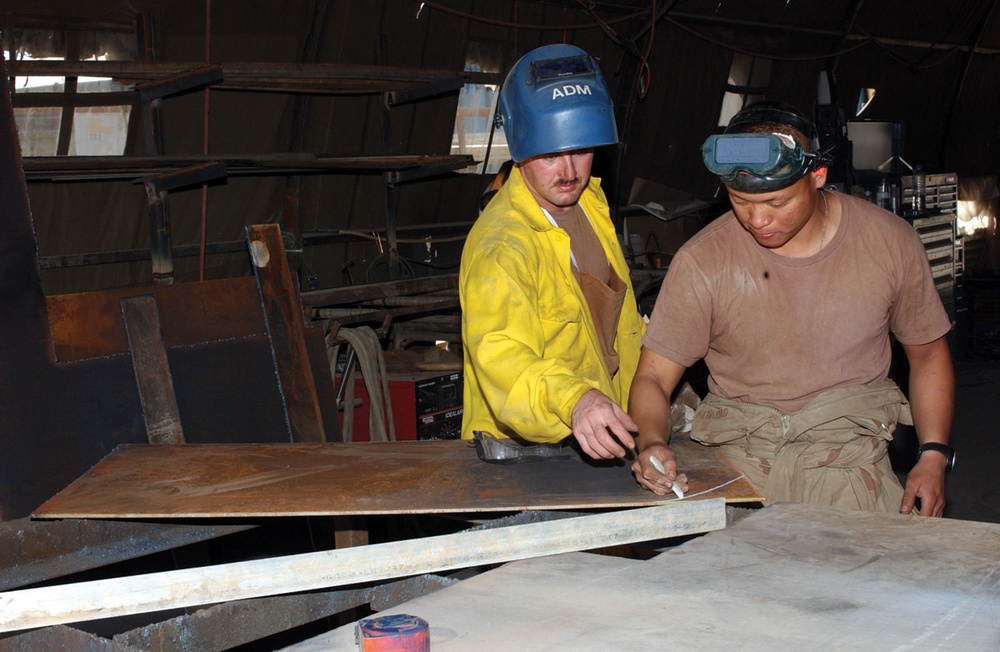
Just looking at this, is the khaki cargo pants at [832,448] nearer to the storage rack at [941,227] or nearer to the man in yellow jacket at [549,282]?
the man in yellow jacket at [549,282]

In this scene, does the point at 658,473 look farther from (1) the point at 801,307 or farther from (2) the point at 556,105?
(2) the point at 556,105

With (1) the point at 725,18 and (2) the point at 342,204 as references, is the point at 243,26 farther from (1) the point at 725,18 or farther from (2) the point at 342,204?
(1) the point at 725,18

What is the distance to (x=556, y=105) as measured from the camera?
8.55 ft

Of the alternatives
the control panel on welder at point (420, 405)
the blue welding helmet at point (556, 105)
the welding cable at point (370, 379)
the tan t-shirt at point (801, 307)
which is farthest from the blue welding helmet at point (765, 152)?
the control panel on welder at point (420, 405)

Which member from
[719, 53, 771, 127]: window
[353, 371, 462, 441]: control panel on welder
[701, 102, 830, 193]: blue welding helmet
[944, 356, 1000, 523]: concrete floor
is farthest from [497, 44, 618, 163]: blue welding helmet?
[719, 53, 771, 127]: window

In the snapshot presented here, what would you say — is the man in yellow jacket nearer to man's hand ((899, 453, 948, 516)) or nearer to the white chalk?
the white chalk

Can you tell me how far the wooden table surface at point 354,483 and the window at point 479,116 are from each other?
5.42 metres

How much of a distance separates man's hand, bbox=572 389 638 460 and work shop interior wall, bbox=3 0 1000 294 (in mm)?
1487

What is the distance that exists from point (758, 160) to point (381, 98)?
4.36 metres

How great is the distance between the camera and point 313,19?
6555mm

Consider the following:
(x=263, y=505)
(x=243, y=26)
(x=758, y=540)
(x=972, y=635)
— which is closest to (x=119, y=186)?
(x=243, y=26)

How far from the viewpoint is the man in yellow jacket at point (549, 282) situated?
2.24 metres

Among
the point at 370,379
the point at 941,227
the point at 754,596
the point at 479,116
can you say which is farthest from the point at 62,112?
the point at 941,227

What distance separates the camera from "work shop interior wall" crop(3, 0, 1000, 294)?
5883 mm
